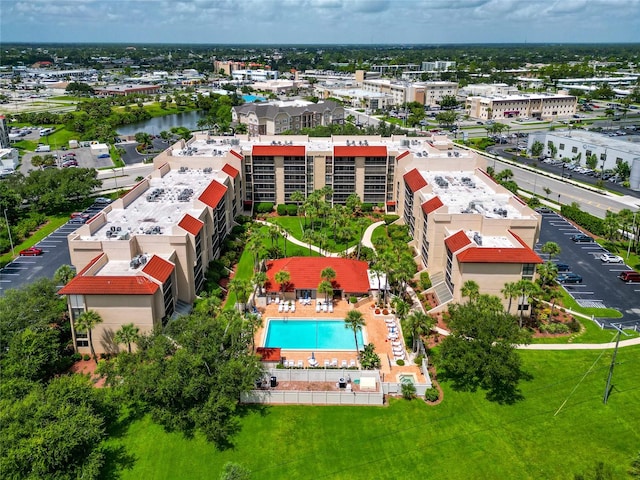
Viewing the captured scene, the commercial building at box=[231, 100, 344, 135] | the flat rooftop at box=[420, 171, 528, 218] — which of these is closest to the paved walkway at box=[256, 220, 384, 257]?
the flat rooftop at box=[420, 171, 528, 218]

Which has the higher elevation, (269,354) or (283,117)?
(283,117)

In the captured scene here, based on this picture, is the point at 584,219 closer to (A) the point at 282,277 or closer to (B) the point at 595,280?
(B) the point at 595,280

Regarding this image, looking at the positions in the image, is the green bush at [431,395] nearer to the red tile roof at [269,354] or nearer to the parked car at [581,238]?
the red tile roof at [269,354]

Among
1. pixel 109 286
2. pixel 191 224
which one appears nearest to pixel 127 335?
pixel 109 286

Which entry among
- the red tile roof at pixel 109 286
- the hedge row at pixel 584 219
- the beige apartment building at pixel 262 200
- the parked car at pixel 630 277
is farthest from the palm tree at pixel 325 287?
the hedge row at pixel 584 219

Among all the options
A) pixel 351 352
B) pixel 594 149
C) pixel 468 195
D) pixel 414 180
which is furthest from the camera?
pixel 594 149

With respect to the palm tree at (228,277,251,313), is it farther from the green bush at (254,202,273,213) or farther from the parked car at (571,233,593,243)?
the parked car at (571,233,593,243)
